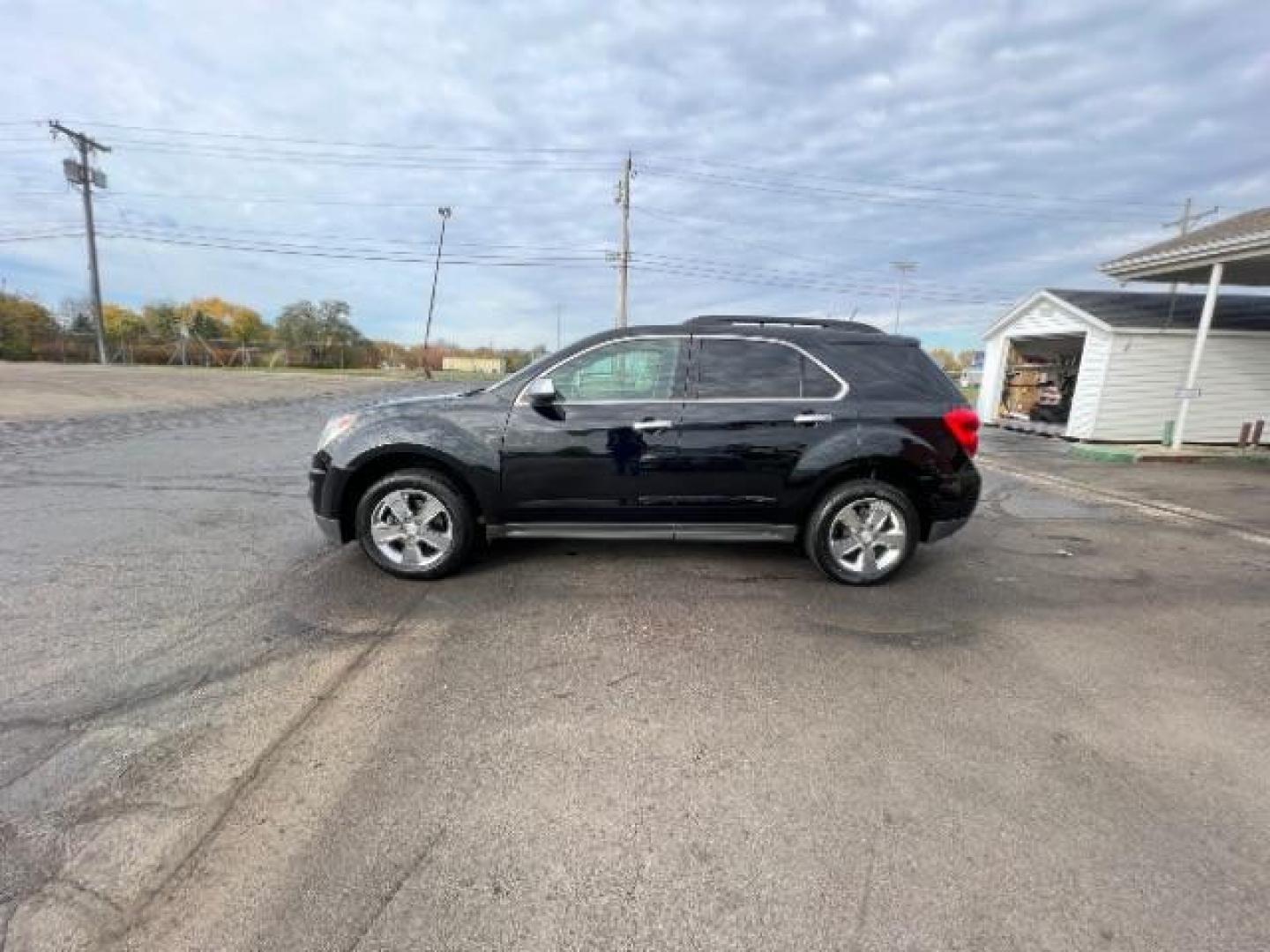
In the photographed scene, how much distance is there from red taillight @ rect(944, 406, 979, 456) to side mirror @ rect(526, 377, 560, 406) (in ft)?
9.11

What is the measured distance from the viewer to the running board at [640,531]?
4.43 metres

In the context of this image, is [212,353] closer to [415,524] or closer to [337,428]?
[337,428]

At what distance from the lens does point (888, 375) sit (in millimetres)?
4473

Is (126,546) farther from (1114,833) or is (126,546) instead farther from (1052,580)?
(1052,580)

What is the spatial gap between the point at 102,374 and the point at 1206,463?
35.7 metres

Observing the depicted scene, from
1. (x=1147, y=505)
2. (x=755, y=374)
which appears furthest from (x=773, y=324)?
(x=1147, y=505)

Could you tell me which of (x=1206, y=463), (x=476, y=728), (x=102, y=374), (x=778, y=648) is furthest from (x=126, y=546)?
(x=102, y=374)

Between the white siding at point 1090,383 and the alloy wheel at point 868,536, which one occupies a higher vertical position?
the white siding at point 1090,383

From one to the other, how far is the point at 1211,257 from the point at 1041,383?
283 inches

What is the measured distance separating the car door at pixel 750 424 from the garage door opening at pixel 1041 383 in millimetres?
14871

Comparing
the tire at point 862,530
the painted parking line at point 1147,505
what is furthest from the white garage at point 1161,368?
the tire at point 862,530

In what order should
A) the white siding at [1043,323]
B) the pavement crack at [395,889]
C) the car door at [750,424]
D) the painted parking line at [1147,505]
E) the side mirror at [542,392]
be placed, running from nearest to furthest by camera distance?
the pavement crack at [395,889]
the side mirror at [542,392]
the car door at [750,424]
the painted parking line at [1147,505]
the white siding at [1043,323]

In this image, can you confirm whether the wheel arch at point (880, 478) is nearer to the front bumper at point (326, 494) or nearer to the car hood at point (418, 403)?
the car hood at point (418, 403)

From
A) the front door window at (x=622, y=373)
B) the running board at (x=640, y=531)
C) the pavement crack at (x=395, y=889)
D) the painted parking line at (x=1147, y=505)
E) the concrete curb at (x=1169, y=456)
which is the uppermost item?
the front door window at (x=622, y=373)
